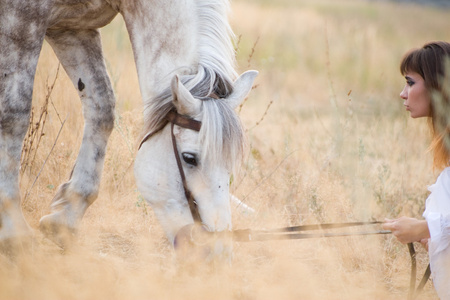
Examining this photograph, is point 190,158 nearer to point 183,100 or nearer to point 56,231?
point 183,100

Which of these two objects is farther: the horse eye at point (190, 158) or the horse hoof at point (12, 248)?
the horse hoof at point (12, 248)

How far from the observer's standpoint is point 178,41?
284 cm

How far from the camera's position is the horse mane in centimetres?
250

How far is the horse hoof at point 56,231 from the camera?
315cm

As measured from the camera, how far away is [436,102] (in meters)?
2.50

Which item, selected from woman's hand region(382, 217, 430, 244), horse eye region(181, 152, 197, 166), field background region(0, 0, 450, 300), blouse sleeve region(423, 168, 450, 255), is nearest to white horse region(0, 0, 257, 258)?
horse eye region(181, 152, 197, 166)

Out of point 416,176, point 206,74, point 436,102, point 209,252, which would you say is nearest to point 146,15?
point 206,74

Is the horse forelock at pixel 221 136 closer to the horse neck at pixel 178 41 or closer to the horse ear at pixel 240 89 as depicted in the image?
the horse ear at pixel 240 89

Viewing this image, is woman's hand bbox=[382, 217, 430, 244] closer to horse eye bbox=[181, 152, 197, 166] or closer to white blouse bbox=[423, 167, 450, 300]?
white blouse bbox=[423, 167, 450, 300]

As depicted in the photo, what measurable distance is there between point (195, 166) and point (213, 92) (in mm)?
404

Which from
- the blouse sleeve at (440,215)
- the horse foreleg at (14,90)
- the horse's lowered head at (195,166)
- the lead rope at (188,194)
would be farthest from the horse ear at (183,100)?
the blouse sleeve at (440,215)

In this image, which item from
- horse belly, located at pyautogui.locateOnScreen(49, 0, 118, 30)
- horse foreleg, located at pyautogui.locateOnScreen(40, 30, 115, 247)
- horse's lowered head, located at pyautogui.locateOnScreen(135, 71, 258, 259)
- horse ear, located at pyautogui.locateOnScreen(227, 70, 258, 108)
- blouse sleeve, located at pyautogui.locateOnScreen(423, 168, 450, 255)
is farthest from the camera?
horse foreleg, located at pyautogui.locateOnScreen(40, 30, 115, 247)

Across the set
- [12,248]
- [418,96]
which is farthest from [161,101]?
[418,96]

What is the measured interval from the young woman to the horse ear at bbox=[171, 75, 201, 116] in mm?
1057
